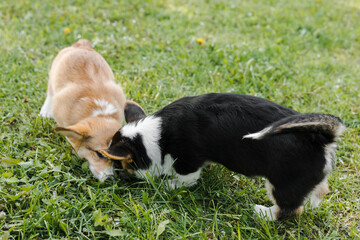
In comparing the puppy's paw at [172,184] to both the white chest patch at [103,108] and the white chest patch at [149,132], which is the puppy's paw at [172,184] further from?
the white chest patch at [103,108]

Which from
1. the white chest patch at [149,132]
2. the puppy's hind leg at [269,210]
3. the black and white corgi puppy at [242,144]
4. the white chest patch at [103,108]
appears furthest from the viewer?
the white chest patch at [103,108]

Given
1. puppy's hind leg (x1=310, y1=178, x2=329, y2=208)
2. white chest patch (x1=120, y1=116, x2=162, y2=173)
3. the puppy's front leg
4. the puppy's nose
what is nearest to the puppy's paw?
the puppy's front leg

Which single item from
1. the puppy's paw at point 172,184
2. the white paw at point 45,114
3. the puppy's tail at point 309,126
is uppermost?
the puppy's tail at point 309,126

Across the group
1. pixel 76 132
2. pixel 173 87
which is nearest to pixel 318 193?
pixel 76 132

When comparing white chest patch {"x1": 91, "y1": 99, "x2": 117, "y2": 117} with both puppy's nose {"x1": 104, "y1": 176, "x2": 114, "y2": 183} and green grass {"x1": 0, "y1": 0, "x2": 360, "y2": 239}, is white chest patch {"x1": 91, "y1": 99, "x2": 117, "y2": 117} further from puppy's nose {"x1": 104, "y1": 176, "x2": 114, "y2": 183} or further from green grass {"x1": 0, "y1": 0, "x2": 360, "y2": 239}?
puppy's nose {"x1": 104, "y1": 176, "x2": 114, "y2": 183}

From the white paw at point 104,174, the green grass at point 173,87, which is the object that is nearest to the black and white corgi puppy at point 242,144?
the white paw at point 104,174

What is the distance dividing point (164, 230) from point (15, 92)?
287 centimetres

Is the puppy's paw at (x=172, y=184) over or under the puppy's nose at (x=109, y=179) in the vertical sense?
under

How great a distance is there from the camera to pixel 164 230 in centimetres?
258

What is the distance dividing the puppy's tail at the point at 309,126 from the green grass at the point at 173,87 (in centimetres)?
90

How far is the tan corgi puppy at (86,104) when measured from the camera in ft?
10.3

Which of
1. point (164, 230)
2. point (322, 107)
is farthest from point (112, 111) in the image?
point (322, 107)

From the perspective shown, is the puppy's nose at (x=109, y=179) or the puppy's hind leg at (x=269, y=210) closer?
the puppy's hind leg at (x=269, y=210)

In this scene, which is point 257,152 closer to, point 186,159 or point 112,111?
point 186,159
